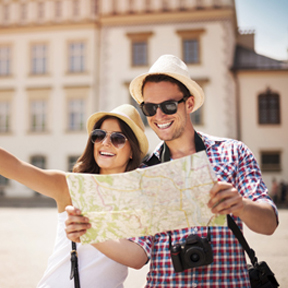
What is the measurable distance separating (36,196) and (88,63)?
9088 millimetres

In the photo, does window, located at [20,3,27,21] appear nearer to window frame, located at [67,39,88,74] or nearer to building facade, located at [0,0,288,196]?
building facade, located at [0,0,288,196]

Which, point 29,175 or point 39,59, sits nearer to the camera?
point 29,175

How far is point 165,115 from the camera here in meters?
2.03

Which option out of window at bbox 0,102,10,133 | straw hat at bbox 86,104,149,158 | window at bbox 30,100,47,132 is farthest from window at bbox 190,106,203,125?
straw hat at bbox 86,104,149,158

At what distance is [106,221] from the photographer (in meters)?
1.47

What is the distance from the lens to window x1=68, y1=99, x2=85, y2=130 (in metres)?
21.1

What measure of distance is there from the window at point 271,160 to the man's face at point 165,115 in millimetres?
18686

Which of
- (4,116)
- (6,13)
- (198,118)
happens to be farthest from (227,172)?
(6,13)

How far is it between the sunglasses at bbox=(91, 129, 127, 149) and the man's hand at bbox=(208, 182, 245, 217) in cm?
103

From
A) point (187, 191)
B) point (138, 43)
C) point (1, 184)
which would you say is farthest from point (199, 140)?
point (1, 184)

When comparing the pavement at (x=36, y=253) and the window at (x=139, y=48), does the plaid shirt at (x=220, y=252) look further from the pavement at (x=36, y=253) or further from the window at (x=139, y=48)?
the window at (x=139, y=48)

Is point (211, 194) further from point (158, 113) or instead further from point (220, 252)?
point (158, 113)

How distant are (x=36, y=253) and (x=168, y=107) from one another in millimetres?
5759

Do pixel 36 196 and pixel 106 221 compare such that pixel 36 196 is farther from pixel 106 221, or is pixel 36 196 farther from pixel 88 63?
pixel 106 221
